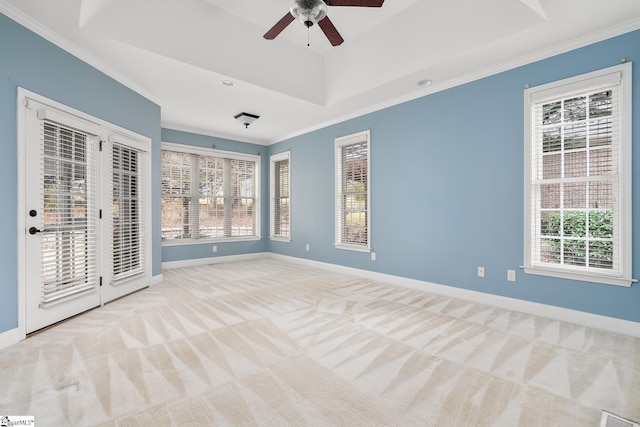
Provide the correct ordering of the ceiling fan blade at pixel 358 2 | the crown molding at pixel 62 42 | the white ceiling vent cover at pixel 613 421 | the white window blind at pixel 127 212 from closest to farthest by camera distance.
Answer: the white ceiling vent cover at pixel 613 421
the ceiling fan blade at pixel 358 2
the crown molding at pixel 62 42
the white window blind at pixel 127 212

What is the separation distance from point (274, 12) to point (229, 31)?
58 cm

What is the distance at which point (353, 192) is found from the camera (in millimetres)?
5434

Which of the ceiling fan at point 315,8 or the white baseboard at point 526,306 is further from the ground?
the ceiling fan at point 315,8

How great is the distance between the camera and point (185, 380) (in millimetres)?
2016

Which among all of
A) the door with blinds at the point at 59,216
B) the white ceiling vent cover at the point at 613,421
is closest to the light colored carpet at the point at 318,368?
the white ceiling vent cover at the point at 613,421

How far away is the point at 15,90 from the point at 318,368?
347 centimetres

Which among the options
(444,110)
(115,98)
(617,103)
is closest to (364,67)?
(444,110)

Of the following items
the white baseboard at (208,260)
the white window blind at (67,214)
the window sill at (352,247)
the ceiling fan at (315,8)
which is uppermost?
the ceiling fan at (315,8)

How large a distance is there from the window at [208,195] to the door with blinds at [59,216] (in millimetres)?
2563

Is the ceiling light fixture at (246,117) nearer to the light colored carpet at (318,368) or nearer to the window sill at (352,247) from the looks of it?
the window sill at (352,247)

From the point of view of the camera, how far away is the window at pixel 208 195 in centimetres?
607

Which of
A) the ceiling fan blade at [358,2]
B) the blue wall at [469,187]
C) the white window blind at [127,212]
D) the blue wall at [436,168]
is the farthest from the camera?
the white window blind at [127,212]

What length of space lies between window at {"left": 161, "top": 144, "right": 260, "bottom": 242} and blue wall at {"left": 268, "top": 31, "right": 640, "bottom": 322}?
115 inches

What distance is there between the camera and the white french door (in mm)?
2740
